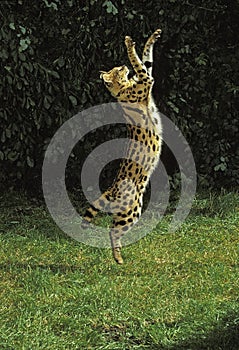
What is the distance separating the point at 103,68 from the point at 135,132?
1863mm

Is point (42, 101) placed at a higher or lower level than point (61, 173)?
higher

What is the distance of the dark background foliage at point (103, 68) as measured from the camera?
608 centimetres

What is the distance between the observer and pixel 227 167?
22.1 feet

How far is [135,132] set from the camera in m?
4.68

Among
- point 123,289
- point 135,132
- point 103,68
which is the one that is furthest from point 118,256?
point 103,68

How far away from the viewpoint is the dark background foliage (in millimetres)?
6078

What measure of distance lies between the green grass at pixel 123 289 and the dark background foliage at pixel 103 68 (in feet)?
2.53

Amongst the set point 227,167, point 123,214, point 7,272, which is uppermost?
point 123,214

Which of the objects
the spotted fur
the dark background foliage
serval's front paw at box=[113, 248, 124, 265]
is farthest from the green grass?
the dark background foliage

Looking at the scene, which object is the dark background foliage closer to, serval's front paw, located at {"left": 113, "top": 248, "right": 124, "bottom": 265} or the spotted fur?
the spotted fur

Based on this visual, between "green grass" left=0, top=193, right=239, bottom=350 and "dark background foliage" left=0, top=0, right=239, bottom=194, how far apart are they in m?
0.77

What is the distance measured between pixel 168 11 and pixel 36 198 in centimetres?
183

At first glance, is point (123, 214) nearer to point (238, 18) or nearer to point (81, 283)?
point (81, 283)

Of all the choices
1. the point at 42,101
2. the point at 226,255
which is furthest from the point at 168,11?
the point at 226,255
